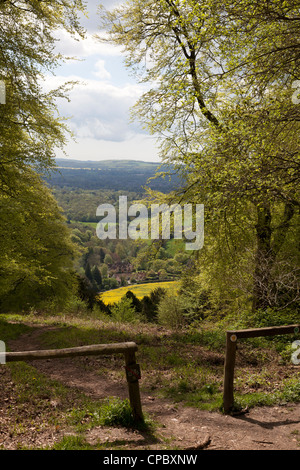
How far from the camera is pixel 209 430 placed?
5254mm

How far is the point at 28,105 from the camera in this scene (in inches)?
483

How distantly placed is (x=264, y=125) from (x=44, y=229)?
20.3m

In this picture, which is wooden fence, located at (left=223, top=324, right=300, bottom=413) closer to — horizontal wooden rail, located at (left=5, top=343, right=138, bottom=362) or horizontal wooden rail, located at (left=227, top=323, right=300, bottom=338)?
horizontal wooden rail, located at (left=227, top=323, right=300, bottom=338)

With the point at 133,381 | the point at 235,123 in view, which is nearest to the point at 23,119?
the point at 235,123

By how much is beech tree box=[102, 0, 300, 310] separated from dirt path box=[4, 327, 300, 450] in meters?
4.33

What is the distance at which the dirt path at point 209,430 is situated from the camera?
182 inches

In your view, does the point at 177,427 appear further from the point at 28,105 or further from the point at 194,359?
the point at 28,105

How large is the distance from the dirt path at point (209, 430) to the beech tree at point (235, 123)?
433 cm

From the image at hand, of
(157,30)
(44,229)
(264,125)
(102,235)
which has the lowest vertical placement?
(102,235)

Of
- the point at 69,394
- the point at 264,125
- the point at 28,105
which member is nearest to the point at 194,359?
the point at 69,394

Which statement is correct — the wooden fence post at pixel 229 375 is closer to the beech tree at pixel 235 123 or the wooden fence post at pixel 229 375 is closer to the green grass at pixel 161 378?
the green grass at pixel 161 378

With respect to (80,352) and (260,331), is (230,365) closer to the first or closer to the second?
(260,331)

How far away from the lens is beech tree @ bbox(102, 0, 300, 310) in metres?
8.38

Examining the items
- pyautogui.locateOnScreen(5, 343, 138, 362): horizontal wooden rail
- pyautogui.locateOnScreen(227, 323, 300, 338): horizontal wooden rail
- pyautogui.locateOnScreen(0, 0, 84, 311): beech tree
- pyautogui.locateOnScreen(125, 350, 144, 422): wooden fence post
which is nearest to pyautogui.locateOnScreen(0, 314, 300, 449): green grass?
pyautogui.locateOnScreen(125, 350, 144, 422): wooden fence post
